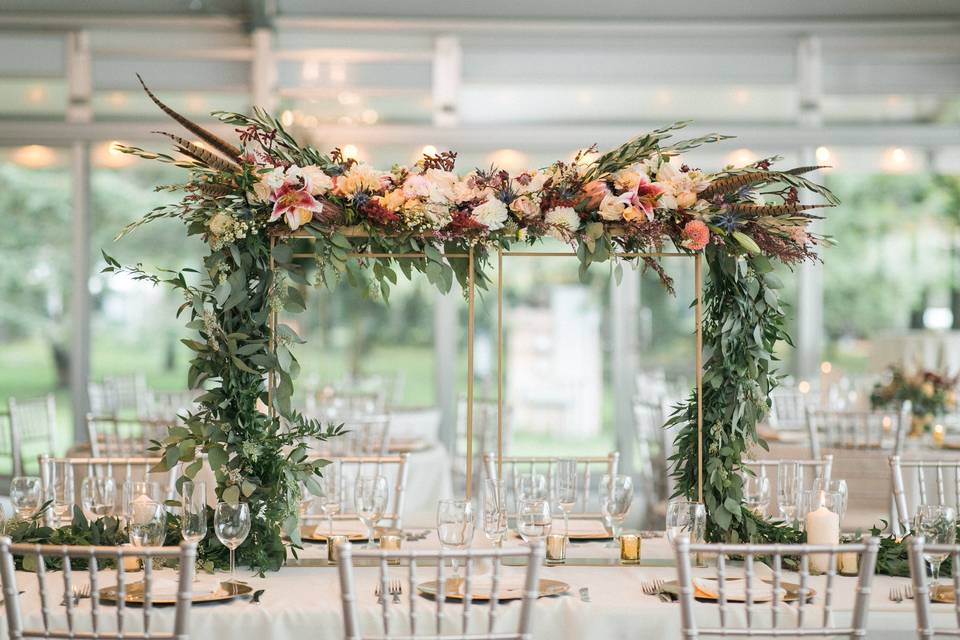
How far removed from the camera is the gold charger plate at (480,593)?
9.32 feet

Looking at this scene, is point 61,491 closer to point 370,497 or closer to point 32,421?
point 370,497

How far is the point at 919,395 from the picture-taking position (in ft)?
21.1

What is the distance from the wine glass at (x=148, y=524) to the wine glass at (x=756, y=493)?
1.63m

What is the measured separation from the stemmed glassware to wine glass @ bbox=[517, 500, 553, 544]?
4.07 ft

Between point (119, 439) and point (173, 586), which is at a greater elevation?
point (119, 439)

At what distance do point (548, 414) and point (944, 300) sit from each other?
312 centimetres

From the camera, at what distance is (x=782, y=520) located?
3.44m

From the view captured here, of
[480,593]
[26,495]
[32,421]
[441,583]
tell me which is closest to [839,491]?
[480,593]

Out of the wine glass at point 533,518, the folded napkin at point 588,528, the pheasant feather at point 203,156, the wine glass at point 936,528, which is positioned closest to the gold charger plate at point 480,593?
the wine glass at point 533,518

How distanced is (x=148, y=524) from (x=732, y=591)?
149 cm

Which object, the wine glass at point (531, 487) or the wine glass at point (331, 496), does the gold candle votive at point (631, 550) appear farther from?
the wine glass at point (331, 496)

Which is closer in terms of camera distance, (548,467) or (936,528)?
(936,528)

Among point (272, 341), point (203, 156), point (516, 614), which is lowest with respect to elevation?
point (516, 614)

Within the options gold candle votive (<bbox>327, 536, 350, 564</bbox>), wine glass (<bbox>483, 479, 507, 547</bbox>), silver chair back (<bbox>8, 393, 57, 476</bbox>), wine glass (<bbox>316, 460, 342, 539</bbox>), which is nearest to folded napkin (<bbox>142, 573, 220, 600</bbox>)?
gold candle votive (<bbox>327, 536, 350, 564</bbox>)
